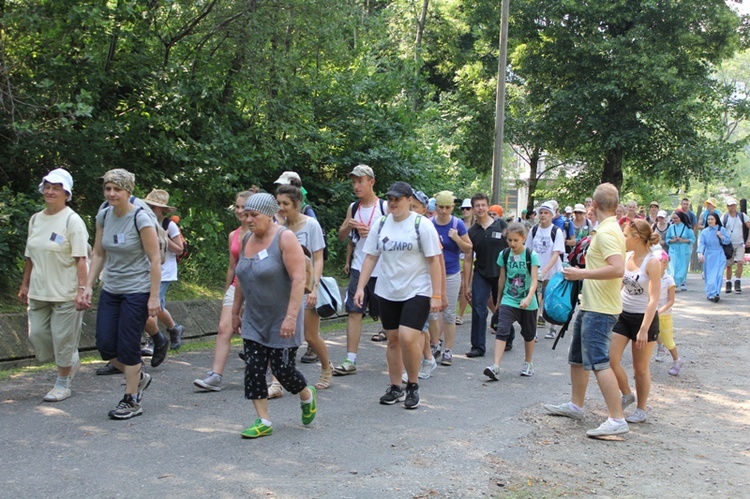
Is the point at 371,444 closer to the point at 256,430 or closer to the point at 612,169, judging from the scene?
the point at 256,430

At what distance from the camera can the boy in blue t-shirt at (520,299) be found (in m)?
8.62

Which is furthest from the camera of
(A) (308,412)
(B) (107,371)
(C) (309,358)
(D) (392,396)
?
(C) (309,358)

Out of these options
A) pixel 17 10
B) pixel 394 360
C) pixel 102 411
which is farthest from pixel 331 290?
pixel 17 10

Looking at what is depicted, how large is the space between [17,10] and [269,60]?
3.93m

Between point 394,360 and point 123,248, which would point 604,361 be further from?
point 123,248

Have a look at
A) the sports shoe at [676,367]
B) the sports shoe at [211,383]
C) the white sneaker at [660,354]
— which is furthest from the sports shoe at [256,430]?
the white sneaker at [660,354]

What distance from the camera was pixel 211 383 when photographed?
7.47 m

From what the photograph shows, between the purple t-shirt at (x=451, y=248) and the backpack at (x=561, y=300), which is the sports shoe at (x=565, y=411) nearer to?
the backpack at (x=561, y=300)

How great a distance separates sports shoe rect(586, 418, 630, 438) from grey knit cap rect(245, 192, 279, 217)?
3002mm

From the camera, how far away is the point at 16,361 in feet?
28.0

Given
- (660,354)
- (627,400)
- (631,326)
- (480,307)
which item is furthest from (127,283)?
(660,354)

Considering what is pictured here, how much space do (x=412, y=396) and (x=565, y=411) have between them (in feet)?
4.26

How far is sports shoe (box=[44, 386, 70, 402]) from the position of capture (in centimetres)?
692

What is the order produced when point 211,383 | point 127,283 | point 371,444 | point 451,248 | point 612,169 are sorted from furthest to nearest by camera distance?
point 612,169, point 451,248, point 211,383, point 127,283, point 371,444
